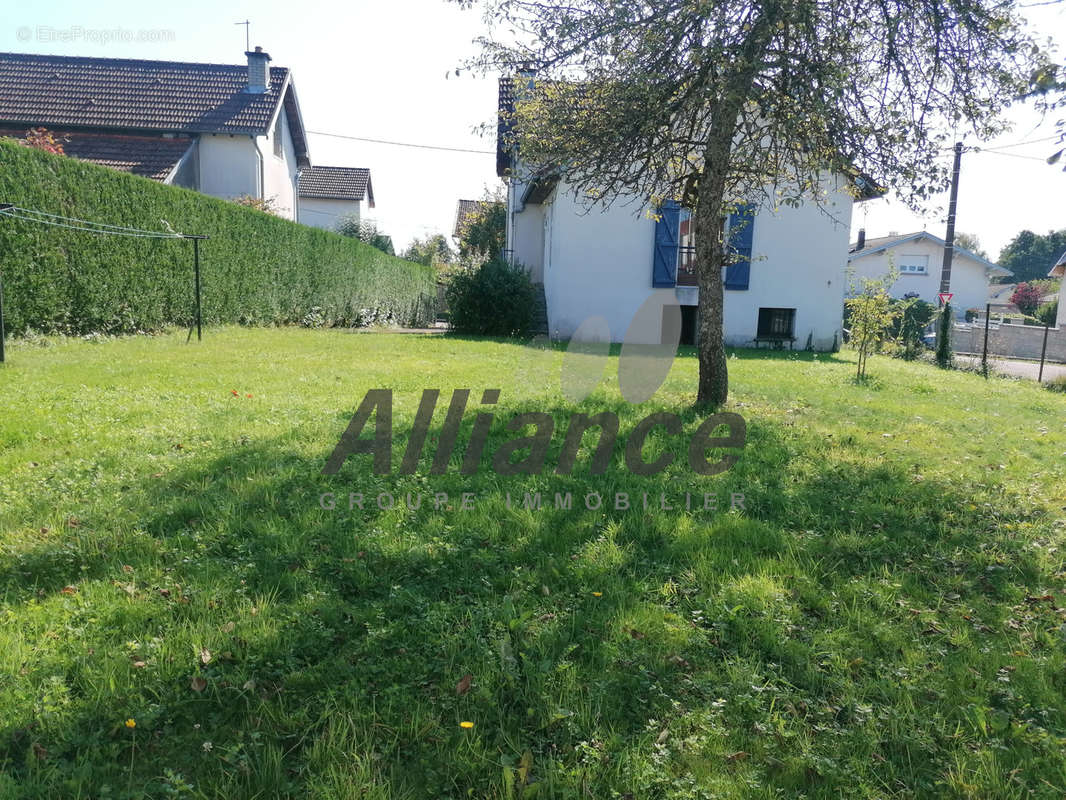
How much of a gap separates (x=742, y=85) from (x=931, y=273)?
4187cm

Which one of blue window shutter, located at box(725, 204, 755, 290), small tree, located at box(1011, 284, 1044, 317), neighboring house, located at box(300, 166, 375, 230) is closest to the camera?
blue window shutter, located at box(725, 204, 755, 290)

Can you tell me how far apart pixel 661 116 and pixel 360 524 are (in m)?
5.40

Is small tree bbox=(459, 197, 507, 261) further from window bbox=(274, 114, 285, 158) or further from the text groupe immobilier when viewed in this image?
the text groupe immobilier

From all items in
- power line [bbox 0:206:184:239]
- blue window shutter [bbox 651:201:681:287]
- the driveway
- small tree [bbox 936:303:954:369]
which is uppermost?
blue window shutter [bbox 651:201:681:287]

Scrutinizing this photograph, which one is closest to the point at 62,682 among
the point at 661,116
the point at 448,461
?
the point at 448,461

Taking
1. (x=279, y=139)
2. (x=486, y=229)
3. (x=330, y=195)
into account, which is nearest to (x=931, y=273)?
(x=486, y=229)

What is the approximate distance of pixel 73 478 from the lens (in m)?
3.86

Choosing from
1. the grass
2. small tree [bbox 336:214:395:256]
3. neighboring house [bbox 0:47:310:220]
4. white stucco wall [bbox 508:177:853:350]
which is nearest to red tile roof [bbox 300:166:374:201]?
small tree [bbox 336:214:395:256]

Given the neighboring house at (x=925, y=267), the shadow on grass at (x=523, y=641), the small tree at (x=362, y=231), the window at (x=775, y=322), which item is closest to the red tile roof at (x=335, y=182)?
the small tree at (x=362, y=231)

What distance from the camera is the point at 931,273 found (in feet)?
135

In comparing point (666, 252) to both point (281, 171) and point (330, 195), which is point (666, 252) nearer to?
point (281, 171)

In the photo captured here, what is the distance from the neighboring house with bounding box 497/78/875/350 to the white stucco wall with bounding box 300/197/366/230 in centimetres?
2415

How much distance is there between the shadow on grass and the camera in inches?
75.1

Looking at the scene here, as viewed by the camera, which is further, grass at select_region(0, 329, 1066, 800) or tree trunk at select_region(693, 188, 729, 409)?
tree trunk at select_region(693, 188, 729, 409)
